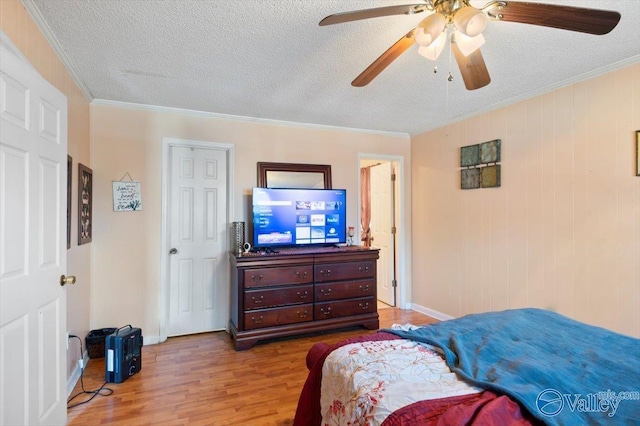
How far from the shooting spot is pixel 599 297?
2510mm

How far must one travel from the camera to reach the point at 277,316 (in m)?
3.25

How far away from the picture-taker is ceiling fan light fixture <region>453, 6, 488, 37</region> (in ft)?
4.30

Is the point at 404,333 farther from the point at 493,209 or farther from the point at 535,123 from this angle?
the point at 535,123

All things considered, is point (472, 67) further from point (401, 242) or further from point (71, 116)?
point (401, 242)

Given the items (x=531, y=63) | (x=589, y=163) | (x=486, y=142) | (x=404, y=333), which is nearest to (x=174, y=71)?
(x=404, y=333)

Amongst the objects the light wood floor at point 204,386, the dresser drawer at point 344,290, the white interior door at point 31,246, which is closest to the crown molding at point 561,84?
the dresser drawer at point 344,290

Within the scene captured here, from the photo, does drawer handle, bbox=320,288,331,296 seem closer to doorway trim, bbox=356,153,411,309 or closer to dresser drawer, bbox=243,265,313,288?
dresser drawer, bbox=243,265,313,288

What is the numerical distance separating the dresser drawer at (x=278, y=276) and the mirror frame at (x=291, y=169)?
105 cm

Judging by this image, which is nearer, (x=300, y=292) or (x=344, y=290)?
(x=300, y=292)

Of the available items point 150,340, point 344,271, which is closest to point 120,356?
point 150,340

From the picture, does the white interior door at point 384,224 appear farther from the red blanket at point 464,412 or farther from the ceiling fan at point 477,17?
the red blanket at point 464,412

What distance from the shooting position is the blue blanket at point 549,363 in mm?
1034

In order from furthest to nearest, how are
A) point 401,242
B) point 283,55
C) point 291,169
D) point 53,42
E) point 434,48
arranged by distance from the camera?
1. point 401,242
2. point 291,169
3. point 283,55
4. point 53,42
5. point 434,48

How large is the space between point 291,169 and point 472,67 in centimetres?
246
